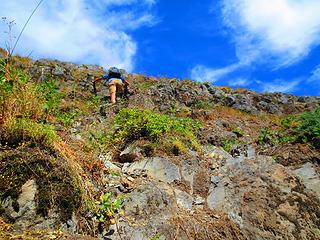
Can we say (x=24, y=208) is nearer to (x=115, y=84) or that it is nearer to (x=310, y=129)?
(x=310, y=129)

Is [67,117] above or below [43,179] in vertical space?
above

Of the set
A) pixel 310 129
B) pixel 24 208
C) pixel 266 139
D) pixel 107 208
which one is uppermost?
pixel 310 129

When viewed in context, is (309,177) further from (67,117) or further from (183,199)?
(67,117)

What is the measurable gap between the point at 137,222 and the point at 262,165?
369cm

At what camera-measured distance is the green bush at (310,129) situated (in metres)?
10.4

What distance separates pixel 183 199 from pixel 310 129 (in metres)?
4.68

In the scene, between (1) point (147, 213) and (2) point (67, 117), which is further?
(2) point (67, 117)

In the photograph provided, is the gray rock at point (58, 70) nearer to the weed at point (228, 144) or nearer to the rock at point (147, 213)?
the weed at point (228, 144)

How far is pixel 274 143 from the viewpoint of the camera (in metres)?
11.1

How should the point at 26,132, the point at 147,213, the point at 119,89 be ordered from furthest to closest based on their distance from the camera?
the point at 119,89
the point at 147,213
the point at 26,132

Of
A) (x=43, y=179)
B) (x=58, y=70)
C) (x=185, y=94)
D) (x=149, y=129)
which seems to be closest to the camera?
(x=43, y=179)

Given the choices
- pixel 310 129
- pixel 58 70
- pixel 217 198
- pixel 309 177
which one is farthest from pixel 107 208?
pixel 58 70

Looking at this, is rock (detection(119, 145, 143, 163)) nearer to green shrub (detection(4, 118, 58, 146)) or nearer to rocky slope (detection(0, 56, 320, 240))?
rocky slope (detection(0, 56, 320, 240))

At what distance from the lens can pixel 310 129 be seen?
10.7m
